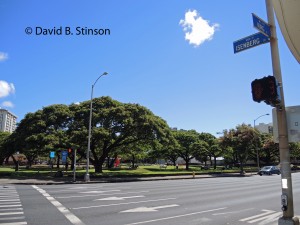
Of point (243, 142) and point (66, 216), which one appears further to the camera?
point (243, 142)

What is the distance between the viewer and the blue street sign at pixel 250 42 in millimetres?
6816

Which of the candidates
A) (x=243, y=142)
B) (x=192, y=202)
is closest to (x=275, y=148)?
(x=243, y=142)

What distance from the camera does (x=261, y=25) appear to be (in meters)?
6.53

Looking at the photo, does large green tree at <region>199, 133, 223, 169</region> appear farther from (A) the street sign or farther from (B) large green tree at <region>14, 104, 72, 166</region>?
(A) the street sign

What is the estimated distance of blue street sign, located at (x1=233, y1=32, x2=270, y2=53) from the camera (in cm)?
682

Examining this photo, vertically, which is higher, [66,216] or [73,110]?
[73,110]

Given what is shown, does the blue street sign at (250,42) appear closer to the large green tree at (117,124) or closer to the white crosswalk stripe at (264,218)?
the white crosswalk stripe at (264,218)

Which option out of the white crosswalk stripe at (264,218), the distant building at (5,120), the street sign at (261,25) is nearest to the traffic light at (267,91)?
the street sign at (261,25)

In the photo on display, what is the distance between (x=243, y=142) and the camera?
50.8 meters

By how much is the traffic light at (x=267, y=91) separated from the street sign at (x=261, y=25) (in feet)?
3.68

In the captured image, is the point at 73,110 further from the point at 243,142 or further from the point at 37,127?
the point at 243,142

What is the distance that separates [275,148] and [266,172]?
92.7ft

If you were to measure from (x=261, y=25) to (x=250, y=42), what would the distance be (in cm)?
61

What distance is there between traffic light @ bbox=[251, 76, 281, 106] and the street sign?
1.12 meters
